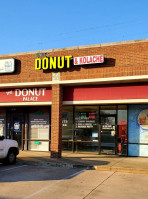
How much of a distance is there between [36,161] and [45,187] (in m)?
5.20

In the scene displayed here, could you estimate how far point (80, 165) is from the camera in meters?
12.3

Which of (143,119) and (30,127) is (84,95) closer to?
(143,119)

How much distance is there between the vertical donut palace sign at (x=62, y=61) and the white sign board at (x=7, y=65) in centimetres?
181

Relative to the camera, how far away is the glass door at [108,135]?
635 inches

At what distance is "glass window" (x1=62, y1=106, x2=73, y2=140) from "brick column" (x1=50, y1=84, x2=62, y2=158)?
6.93 ft

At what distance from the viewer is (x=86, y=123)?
660 inches

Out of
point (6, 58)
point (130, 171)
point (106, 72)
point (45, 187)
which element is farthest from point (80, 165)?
point (6, 58)

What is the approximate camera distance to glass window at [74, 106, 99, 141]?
16594 millimetres

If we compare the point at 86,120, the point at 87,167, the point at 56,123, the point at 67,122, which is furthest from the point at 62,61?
the point at 87,167

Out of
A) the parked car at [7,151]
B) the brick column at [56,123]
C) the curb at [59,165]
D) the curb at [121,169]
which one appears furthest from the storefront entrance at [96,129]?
the parked car at [7,151]

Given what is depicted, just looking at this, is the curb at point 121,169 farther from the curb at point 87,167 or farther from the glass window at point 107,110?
the glass window at point 107,110

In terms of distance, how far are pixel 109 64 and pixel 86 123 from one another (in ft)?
14.3

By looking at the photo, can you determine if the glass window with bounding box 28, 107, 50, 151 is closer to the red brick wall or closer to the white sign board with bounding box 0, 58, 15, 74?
the red brick wall

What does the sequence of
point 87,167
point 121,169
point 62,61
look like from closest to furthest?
point 121,169, point 87,167, point 62,61
